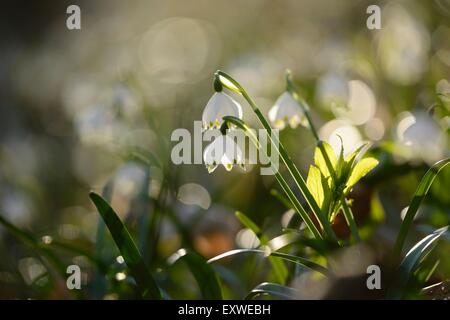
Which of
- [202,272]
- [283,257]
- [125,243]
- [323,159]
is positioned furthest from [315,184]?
[125,243]

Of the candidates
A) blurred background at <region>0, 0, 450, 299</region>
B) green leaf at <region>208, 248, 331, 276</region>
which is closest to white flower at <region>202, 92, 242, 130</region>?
green leaf at <region>208, 248, 331, 276</region>

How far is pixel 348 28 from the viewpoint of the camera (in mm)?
4801

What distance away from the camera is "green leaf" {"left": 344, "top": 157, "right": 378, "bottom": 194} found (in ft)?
5.43

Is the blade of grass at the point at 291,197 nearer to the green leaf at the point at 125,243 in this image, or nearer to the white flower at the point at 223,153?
the white flower at the point at 223,153

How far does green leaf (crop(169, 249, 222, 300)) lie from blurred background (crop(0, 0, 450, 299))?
0.72 ft

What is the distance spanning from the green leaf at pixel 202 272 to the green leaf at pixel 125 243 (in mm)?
71

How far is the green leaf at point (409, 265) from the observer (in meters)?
1.55

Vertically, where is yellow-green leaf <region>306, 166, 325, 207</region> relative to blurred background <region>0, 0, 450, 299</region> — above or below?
below

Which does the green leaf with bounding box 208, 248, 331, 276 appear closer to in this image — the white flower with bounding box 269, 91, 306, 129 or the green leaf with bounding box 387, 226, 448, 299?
the green leaf with bounding box 387, 226, 448, 299

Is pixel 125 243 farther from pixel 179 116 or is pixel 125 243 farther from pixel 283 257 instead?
pixel 179 116

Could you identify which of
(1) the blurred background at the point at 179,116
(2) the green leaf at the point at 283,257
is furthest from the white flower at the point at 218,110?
(1) the blurred background at the point at 179,116

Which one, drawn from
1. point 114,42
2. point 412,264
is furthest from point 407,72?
point 114,42
